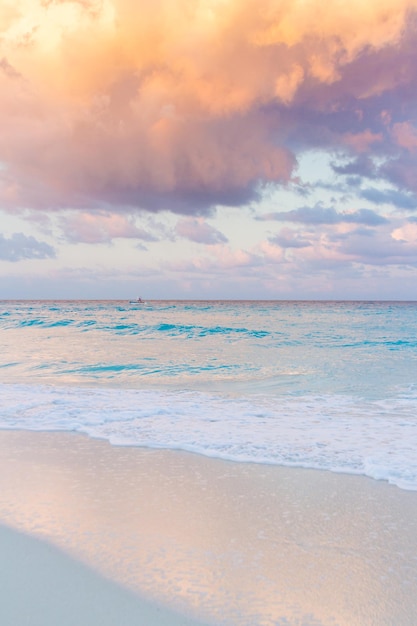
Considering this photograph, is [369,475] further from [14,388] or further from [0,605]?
[14,388]

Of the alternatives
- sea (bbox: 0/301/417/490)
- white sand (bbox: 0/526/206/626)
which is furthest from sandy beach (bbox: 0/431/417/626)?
sea (bbox: 0/301/417/490)

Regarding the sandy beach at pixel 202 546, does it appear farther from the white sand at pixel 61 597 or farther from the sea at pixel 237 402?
the sea at pixel 237 402

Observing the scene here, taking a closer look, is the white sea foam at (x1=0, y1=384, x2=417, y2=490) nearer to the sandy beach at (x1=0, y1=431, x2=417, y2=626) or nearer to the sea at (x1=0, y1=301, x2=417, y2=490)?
the sea at (x1=0, y1=301, x2=417, y2=490)

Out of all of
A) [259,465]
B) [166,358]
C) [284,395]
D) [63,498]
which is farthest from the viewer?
[166,358]

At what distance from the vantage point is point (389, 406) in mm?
8711

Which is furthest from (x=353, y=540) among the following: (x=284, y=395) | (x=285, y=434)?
(x=284, y=395)

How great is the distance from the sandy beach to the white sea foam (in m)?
0.58

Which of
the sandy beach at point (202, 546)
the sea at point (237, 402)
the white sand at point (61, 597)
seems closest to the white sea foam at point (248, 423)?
the sea at point (237, 402)

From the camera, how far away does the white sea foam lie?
5379 mm

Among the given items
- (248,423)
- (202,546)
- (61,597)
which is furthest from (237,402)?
(61,597)

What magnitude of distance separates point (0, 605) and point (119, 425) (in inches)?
173

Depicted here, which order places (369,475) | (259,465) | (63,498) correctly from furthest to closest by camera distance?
1. (259,465)
2. (369,475)
3. (63,498)

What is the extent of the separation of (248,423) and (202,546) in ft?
13.0

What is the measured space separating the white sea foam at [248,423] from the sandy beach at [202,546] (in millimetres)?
579
